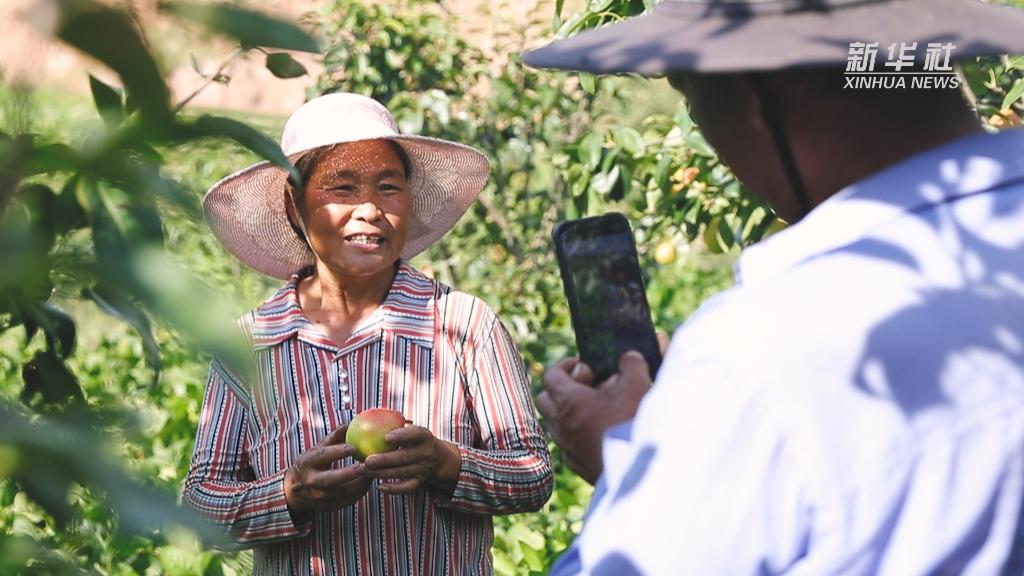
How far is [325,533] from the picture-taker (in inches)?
96.6

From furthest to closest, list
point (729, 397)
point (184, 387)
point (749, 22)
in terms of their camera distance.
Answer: point (184, 387) < point (749, 22) < point (729, 397)

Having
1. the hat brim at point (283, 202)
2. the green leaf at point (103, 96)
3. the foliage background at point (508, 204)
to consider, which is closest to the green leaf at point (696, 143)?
the foliage background at point (508, 204)

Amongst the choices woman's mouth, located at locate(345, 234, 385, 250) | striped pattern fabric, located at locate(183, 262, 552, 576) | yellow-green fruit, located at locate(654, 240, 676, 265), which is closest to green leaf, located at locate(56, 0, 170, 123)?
striped pattern fabric, located at locate(183, 262, 552, 576)

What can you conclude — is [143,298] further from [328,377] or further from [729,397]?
[328,377]

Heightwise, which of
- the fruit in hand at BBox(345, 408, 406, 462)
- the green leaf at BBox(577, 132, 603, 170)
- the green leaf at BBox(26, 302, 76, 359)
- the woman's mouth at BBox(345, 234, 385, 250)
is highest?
the green leaf at BBox(26, 302, 76, 359)

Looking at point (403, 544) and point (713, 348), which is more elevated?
point (713, 348)

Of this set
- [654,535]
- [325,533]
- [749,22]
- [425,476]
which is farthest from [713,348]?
[325,533]

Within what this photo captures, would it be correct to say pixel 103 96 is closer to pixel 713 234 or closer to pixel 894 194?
pixel 894 194

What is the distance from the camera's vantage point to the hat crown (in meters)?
2.57

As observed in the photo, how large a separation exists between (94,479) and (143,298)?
0.10 meters

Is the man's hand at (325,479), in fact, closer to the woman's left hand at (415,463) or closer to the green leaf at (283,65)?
the woman's left hand at (415,463)

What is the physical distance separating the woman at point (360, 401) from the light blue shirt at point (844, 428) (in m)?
1.15

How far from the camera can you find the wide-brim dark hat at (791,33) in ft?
4.15

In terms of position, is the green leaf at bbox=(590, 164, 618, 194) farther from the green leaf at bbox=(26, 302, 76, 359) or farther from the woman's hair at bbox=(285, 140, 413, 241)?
the green leaf at bbox=(26, 302, 76, 359)
